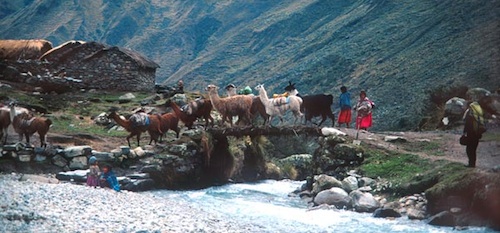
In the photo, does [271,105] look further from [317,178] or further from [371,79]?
[371,79]

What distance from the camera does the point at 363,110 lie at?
1980 centimetres

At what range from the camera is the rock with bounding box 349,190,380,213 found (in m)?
14.5

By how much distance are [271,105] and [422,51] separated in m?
42.7

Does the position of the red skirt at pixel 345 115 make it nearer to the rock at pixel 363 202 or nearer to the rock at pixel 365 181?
the rock at pixel 365 181

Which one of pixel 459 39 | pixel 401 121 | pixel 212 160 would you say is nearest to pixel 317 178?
pixel 212 160

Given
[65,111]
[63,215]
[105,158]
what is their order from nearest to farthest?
[63,215]
[105,158]
[65,111]

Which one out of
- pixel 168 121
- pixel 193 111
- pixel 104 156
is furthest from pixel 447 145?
pixel 104 156

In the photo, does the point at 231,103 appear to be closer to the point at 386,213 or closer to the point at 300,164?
the point at 386,213

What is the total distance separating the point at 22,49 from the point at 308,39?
60114 millimetres

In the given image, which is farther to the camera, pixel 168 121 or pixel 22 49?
pixel 22 49

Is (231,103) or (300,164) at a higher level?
(231,103)

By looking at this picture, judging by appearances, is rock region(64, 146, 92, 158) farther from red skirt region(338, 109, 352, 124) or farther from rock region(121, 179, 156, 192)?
red skirt region(338, 109, 352, 124)

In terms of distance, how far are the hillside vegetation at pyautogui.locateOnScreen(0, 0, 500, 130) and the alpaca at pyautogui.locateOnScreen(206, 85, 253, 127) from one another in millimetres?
15169

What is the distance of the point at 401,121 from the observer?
43.3 meters
